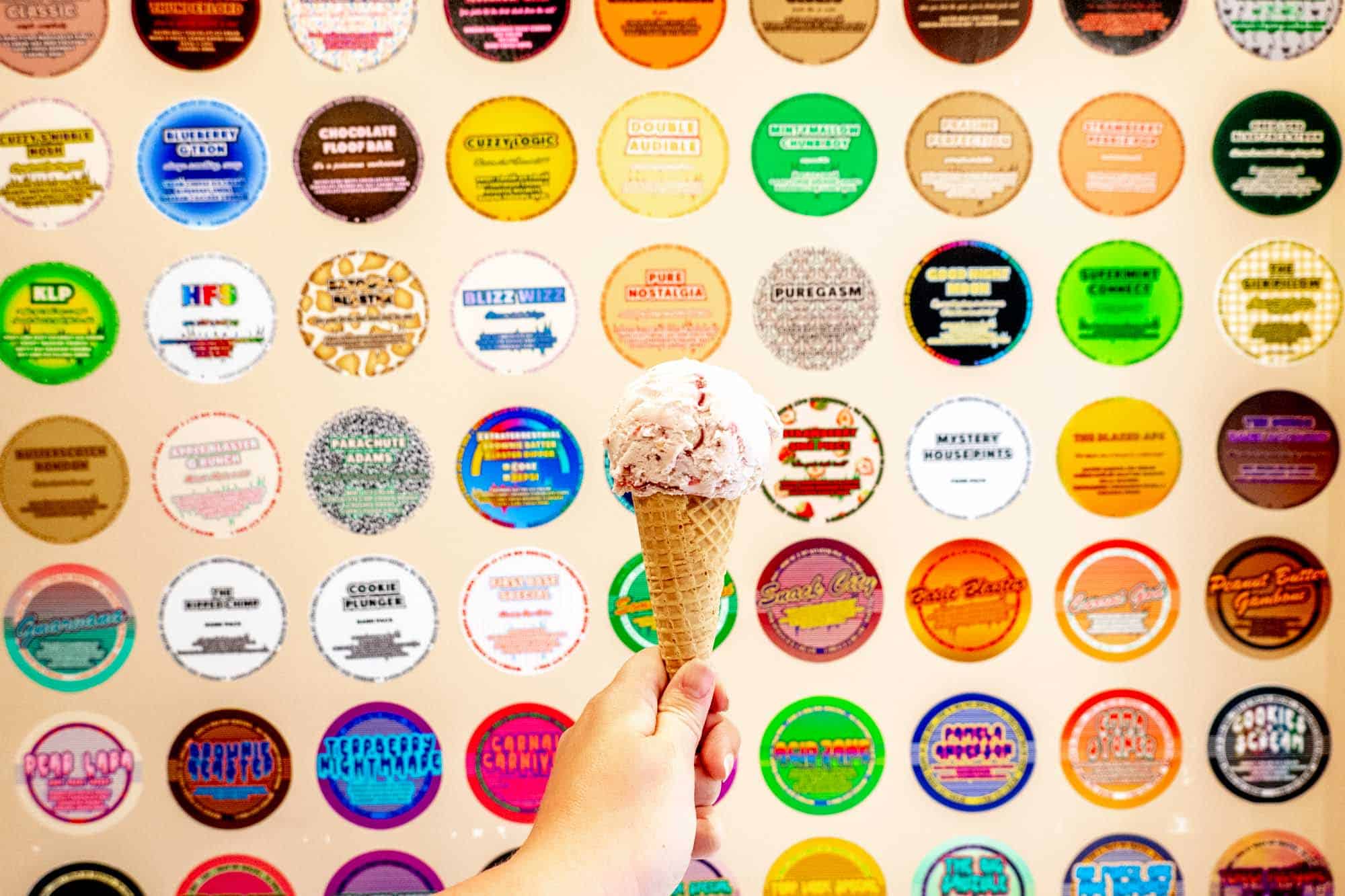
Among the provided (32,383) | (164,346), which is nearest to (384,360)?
(164,346)

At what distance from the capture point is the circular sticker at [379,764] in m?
1.83

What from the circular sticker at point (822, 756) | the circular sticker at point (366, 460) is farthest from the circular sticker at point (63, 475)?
the circular sticker at point (822, 756)

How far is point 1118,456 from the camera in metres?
1.82

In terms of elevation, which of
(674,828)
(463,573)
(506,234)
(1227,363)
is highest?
(506,234)

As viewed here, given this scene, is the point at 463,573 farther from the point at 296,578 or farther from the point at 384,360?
the point at 384,360

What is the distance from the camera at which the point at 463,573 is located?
1823 millimetres

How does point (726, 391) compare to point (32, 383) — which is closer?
point (726, 391)

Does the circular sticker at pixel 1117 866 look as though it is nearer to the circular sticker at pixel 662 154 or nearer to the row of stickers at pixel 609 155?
the row of stickers at pixel 609 155

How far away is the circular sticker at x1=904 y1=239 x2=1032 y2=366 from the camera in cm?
181

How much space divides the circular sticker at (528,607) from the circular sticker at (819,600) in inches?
14.3

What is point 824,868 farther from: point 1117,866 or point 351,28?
point 351,28

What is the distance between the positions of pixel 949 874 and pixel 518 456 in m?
1.17

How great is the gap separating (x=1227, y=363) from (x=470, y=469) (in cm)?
147

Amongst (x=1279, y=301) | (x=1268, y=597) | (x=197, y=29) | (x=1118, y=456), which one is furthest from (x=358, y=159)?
(x=1268, y=597)
